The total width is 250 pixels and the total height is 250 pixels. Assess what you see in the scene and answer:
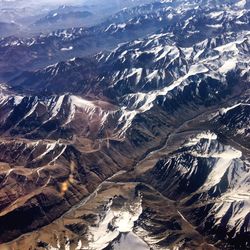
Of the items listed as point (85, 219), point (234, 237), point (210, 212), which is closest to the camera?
point (234, 237)

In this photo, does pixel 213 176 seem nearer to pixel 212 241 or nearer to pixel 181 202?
pixel 181 202

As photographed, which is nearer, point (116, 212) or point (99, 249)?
point (99, 249)

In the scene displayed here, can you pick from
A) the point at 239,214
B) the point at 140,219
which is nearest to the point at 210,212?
the point at 239,214

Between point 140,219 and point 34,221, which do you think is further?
point 34,221

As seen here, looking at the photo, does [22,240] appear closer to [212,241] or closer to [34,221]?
[34,221]

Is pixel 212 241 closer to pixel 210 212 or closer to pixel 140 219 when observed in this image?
pixel 210 212

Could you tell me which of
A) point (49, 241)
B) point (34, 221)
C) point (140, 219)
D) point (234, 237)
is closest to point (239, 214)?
point (234, 237)

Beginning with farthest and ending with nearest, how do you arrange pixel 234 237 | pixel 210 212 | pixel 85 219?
pixel 85 219 < pixel 210 212 < pixel 234 237
